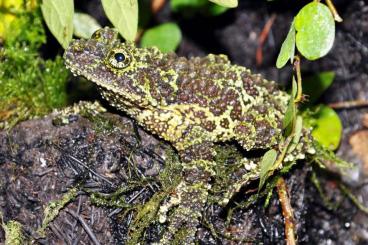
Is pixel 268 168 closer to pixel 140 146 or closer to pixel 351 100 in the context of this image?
pixel 140 146

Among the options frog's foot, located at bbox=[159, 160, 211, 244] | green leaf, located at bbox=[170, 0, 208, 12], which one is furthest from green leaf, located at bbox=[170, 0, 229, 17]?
frog's foot, located at bbox=[159, 160, 211, 244]

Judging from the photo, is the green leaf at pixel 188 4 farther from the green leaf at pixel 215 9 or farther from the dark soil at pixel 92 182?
the dark soil at pixel 92 182

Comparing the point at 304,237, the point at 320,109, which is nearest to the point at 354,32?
the point at 320,109

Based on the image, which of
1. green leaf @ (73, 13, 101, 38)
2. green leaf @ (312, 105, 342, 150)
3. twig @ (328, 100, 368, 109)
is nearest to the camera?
green leaf @ (73, 13, 101, 38)

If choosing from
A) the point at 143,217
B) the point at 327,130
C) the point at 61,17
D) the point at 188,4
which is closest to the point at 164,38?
the point at 188,4

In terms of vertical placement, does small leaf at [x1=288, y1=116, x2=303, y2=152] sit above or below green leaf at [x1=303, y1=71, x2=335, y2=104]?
above

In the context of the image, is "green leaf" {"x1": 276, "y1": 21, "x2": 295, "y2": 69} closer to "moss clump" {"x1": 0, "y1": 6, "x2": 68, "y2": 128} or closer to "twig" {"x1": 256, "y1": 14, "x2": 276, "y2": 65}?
"moss clump" {"x1": 0, "y1": 6, "x2": 68, "y2": 128}

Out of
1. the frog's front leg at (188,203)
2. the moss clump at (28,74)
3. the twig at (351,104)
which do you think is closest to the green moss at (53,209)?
the frog's front leg at (188,203)

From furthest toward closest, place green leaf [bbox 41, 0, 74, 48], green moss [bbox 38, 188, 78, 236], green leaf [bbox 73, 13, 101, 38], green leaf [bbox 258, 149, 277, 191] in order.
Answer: green leaf [bbox 73, 13, 101, 38]
green moss [bbox 38, 188, 78, 236]
green leaf [bbox 41, 0, 74, 48]
green leaf [bbox 258, 149, 277, 191]
